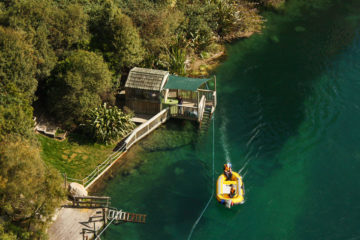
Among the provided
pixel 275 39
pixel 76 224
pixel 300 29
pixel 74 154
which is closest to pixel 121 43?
pixel 74 154

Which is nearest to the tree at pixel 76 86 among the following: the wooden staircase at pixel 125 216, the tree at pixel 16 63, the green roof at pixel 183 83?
the tree at pixel 16 63

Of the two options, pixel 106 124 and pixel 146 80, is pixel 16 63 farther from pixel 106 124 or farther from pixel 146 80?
pixel 146 80

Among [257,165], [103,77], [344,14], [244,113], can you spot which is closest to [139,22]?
[103,77]

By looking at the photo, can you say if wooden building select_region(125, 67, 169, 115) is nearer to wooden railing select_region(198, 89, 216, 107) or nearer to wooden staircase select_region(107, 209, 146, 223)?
wooden railing select_region(198, 89, 216, 107)

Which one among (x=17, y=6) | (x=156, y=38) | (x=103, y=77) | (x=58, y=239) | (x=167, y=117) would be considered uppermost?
(x=17, y=6)

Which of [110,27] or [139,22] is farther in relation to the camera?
[139,22]

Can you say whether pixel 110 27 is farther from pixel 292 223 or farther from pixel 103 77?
pixel 292 223

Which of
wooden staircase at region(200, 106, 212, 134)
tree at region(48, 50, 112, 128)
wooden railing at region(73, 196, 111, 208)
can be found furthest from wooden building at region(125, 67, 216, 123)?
wooden railing at region(73, 196, 111, 208)
